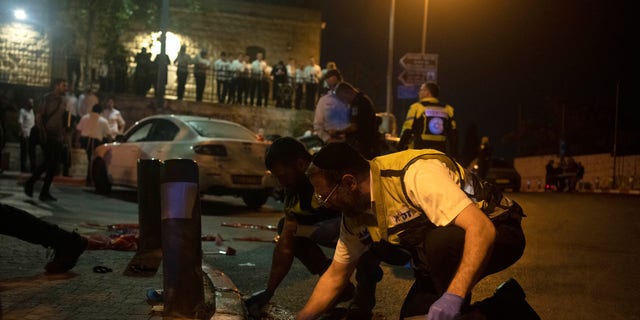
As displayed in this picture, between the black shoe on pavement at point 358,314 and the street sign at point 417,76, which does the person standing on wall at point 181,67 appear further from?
the black shoe on pavement at point 358,314

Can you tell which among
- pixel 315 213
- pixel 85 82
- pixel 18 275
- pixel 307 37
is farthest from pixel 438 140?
pixel 307 37

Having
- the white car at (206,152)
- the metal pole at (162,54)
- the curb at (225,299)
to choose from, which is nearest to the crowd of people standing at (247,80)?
the metal pole at (162,54)

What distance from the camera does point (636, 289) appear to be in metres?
6.30

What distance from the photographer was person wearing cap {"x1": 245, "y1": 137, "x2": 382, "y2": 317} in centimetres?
508

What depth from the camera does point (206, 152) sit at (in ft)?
41.1

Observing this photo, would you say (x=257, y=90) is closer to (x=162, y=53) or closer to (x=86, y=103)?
(x=86, y=103)

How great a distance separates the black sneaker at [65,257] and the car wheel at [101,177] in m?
8.96

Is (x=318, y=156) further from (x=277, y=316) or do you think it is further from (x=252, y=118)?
(x=252, y=118)

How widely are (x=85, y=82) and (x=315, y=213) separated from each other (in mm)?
22805

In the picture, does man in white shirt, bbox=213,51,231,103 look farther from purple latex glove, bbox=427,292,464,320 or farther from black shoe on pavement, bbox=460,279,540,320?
purple latex glove, bbox=427,292,464,320

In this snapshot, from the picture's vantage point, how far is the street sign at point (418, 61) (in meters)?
24.6

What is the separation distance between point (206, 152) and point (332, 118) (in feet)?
15.4

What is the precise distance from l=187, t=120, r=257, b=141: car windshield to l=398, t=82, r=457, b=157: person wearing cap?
4620mm

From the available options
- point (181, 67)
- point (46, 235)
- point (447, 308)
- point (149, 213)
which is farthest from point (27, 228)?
point (181, 67)
